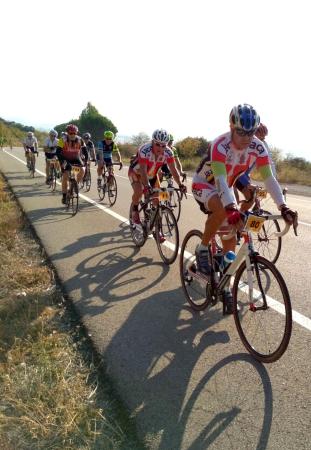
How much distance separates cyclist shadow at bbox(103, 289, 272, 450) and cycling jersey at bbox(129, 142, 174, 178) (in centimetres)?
317

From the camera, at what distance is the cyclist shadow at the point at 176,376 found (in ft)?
9.18

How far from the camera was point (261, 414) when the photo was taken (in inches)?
115

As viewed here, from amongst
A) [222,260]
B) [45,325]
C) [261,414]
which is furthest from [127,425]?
[222,260]

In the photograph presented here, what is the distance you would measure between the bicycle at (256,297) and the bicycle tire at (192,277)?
404 millimetres

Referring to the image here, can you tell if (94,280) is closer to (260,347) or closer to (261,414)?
(260,347)

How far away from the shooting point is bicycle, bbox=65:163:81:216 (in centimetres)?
1056

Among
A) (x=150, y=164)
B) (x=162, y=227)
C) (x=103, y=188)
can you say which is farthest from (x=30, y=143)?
(x=162, y=227)

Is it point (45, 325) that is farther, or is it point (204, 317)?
point (204, 317)

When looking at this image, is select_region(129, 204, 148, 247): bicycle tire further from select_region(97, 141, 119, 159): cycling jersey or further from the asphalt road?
select_region(97, 141, 119, 159): cycling jersey

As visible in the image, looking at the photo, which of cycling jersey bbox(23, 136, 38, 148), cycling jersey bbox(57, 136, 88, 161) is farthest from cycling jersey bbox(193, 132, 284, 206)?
cycling jersey bbox(23, 136, 38, 148)

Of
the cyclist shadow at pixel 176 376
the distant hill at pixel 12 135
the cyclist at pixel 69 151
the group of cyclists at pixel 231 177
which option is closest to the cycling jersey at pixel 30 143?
the cyclist at pixel 69 151

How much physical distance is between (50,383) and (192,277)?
88.0 inches

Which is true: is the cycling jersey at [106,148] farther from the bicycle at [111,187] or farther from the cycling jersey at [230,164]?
the cycling jersey at [230,164]

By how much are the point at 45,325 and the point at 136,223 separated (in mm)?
3485
